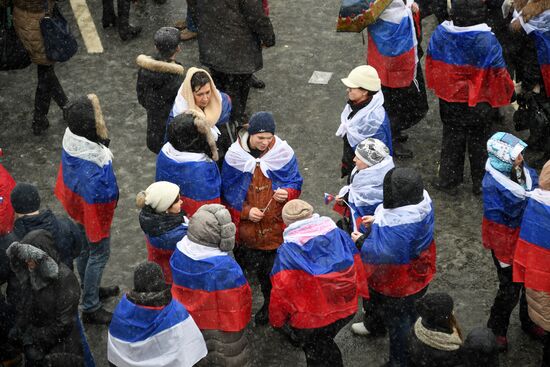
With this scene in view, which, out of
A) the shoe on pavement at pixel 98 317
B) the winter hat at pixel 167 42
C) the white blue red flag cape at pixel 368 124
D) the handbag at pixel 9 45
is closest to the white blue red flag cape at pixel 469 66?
the white blue red flag cape at pixel 368 124

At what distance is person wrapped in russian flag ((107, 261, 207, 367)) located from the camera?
605 cm

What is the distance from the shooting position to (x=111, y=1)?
12.0 m

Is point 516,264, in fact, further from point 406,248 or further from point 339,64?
point 339,64

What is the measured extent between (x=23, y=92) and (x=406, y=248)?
20.3ft

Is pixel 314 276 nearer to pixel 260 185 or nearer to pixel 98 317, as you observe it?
pixel 260 185

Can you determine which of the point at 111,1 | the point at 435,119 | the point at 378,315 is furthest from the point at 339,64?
the point at 378,315

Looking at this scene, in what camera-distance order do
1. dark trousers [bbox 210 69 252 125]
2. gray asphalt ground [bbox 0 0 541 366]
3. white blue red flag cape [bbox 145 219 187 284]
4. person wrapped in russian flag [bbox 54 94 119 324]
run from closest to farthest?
white blue red flag cape [bbox 145 219 187 284] < person wrapped in russian flag [bbox 54 94 119 324] < gray asphalt ground [bbox 0 0 541 366] < dark trousers [bbox 210 69 252 125]

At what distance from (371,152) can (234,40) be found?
3.20 m

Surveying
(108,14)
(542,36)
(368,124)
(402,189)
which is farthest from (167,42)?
(108,14)

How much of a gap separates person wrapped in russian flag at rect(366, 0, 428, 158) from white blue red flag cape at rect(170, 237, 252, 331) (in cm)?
360

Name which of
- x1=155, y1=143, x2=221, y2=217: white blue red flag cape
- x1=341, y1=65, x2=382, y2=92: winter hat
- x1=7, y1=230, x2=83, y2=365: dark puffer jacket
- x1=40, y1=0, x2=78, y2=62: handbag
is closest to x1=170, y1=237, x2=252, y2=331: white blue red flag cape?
x1=7, y1=230, x2=83, y2=365: dark puffer jacket

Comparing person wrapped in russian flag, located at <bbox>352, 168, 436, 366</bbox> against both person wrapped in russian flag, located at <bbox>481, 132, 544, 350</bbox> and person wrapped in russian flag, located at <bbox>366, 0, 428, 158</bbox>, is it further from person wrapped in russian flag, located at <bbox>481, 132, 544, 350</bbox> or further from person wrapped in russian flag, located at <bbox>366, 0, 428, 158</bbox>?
person wrapped in russian flag, located at <bbox>366, 0, 428, 158</bbox>

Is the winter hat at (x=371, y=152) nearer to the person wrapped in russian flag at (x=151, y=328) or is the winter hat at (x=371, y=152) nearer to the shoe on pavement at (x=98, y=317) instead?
the person wrapped in russian flag at (x=151, y=328)

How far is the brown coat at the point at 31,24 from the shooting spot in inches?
386
